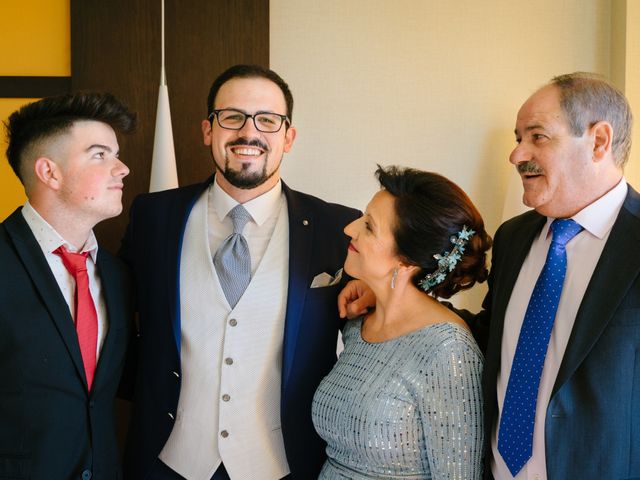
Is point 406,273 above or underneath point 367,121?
underneath

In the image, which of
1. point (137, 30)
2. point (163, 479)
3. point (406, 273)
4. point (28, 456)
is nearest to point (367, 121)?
point (137, 30)

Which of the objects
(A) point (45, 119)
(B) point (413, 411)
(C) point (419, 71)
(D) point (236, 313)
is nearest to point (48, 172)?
(A) point (45, 119)

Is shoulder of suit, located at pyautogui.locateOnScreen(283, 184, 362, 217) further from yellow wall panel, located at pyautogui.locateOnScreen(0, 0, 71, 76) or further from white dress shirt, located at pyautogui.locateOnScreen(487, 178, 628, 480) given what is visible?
yellow wall panel, located at pyautogui.locateOnScreen(0, 0, 71, 76)

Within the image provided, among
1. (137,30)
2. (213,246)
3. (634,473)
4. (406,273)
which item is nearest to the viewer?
(634,473)

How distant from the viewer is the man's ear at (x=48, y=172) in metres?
1.99

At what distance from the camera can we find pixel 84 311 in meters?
1.96

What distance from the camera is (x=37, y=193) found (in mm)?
2004

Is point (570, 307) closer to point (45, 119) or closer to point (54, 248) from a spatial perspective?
point (54, 248)

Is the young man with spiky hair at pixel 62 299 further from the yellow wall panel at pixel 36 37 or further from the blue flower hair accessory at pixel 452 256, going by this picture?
the yellow wall panel at pixel 36 37

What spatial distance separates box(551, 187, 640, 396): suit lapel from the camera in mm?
1546

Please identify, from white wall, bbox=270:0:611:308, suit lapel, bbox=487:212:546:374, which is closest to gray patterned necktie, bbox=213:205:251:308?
suit lapel, bbox=487:212:546:374

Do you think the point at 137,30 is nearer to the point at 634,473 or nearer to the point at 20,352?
the point at 20,352

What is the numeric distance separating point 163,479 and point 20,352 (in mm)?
620

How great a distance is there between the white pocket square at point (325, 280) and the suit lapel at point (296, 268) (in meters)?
0.04
